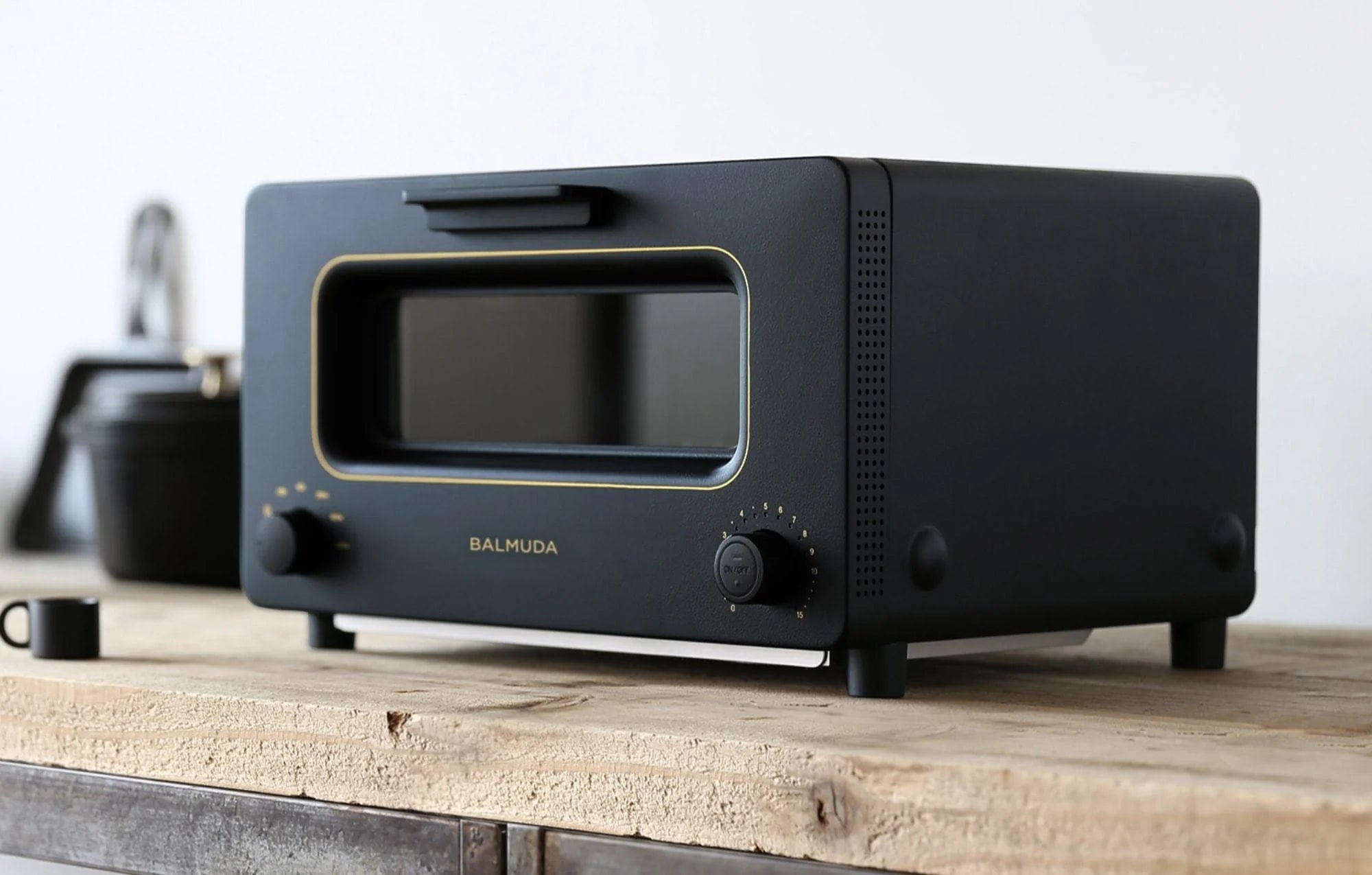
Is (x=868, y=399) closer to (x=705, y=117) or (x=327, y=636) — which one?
(x=327, y=636)

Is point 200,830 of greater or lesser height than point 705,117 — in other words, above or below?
below

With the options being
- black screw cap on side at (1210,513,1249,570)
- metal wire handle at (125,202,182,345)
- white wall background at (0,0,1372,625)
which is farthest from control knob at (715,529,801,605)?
metal wire handle at (125,202,182,345)

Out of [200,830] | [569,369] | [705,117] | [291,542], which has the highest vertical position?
[705,117]

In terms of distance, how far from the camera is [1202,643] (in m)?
1.09

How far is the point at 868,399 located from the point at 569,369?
0.21m

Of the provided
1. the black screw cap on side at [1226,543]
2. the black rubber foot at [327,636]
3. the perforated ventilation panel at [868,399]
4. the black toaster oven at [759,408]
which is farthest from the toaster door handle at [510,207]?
the black screw cap on side at [1226,543]

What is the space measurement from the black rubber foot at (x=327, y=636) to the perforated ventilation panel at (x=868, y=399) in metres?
0.39

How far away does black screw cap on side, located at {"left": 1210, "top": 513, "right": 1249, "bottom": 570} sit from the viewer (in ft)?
3.47

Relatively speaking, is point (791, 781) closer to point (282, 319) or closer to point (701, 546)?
point (701, 546)

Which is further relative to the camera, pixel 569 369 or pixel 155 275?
pixel 155 275

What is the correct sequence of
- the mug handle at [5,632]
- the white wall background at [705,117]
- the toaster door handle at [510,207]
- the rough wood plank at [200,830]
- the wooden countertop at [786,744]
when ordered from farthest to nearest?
the white wall background at [705,117], the mug handle at [5,632], the toaster door handle at [510,207], the rough wood plank at [200,830], the wooden countertop at [786,744]

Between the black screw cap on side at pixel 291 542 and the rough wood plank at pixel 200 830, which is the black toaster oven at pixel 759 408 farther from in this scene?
the rough wood plank at pixel 200 830


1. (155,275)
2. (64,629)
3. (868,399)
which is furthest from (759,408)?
(155,275)

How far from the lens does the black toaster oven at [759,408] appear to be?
936mm
